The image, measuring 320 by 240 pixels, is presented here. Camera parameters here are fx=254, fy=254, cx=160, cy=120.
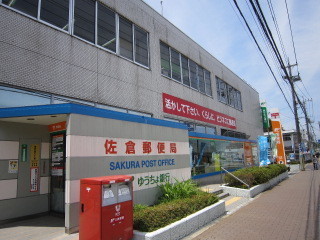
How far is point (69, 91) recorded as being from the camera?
9234 millimetres

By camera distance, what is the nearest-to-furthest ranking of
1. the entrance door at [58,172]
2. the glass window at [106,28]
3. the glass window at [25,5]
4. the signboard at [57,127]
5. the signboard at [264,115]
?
the signboard at [57,127]
the entrance door at [58,172]
the glass window at [25,5]
the glass window at [106,28]
the signboard at [264,115]

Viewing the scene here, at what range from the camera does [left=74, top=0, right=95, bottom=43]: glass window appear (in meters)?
10.1

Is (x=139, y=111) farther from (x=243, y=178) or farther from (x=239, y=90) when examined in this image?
(x=239, y=90)

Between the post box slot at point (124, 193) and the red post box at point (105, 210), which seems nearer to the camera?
the red post box at point (105, 210)

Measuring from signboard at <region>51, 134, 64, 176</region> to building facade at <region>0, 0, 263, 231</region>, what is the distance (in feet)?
0.88

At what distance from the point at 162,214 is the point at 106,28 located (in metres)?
8.73

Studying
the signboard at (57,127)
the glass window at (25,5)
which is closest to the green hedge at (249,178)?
the signboard at (57,127)

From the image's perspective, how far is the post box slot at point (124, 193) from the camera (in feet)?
17.0

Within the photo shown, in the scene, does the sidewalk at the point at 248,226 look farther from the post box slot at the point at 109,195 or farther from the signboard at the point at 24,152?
the signboard at the point at 24,152

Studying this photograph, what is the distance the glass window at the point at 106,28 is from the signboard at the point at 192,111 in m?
4.22

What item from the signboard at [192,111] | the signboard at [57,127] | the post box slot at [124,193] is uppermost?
Answer: the signboard at [192,111]

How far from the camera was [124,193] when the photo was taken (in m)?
5.26

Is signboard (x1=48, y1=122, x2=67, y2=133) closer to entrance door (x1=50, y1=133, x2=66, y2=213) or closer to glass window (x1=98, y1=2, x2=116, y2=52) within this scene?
entrance door (x1=50, y1=133, x2=66, y2=213)

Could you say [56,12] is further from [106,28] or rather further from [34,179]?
[34,179]
